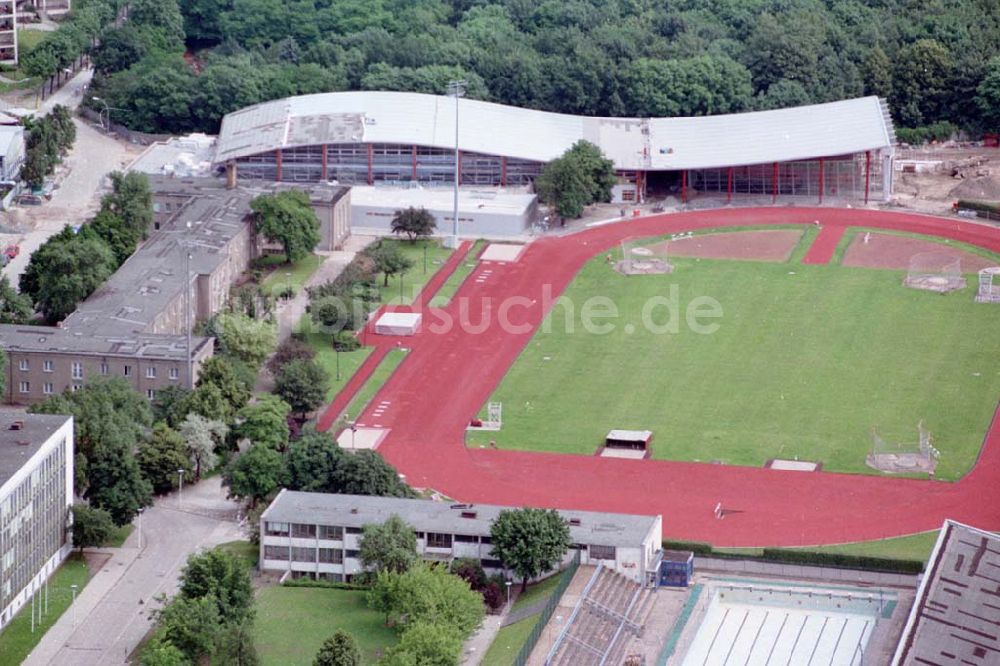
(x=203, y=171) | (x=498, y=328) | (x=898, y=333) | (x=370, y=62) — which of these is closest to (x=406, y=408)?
(x=498, y=328)

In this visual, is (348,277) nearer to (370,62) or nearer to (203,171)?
(203,171)

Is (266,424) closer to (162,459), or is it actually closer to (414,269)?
(162,459)

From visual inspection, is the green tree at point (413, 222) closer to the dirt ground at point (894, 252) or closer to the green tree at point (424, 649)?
the dirt ground at point (894, 252)

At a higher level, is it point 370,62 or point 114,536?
point 370,62

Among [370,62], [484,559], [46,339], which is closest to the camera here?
[484,559]

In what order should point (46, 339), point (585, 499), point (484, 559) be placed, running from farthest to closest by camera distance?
point (46, 339)
point (585, 499)
point (484, 559)

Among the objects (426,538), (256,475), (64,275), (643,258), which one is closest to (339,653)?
(426,538)

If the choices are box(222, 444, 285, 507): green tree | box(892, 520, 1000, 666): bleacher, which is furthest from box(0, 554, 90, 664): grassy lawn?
box(892, 520, 1000, 666): bleacher

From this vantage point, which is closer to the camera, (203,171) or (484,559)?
(484,559)
